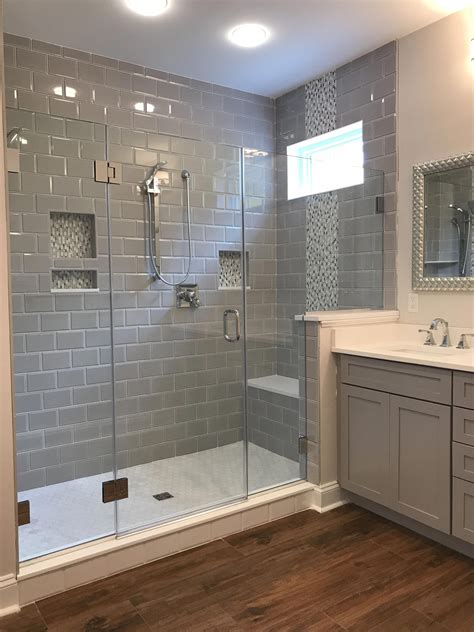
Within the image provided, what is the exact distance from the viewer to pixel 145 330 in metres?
3.04

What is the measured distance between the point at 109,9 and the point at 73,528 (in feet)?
8.42

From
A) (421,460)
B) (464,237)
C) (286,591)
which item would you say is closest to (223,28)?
(464,237)

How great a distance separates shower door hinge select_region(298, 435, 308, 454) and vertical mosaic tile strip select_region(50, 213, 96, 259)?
1568 mm

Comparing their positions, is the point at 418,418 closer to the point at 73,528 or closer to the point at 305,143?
the point at 73,528

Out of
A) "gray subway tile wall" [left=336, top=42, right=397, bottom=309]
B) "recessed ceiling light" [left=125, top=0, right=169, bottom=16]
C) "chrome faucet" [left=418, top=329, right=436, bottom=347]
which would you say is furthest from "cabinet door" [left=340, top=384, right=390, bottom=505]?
"recessed ceiling light" [left=125, top=0, right=169, bottom=16]

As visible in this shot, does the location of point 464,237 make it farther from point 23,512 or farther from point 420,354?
point 23,512

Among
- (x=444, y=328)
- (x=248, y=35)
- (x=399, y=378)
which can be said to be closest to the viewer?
(x=399, y=378)

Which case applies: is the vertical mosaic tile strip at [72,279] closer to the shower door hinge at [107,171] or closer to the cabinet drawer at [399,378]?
the shower door hinge at [107,171]

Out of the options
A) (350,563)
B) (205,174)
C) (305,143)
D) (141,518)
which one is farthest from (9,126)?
(350,563)

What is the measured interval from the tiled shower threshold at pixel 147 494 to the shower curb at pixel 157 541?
0.06 metres

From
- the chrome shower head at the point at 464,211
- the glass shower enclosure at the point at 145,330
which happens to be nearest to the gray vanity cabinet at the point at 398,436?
the glass shower enclosure at the point at 145,330

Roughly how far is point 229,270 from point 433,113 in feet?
4.75

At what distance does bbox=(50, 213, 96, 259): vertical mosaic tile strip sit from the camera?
2809mm

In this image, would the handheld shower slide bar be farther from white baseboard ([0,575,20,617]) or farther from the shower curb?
white baseboard ([0,575,20,617])
